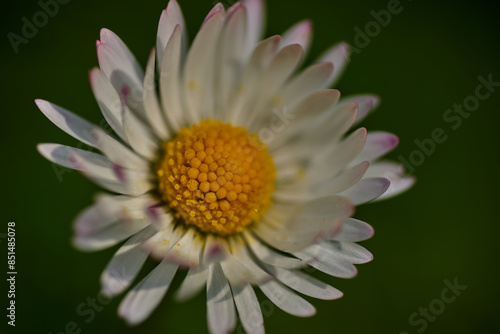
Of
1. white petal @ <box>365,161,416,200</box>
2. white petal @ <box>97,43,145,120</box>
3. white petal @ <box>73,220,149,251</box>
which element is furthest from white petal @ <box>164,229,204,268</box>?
white petal @ <box>365,161,416,200</box>

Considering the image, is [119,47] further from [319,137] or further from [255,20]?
[319,137]

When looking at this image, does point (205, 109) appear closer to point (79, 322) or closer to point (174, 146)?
point (174, 146)

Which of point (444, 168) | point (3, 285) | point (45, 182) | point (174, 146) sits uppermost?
point (444, 168)

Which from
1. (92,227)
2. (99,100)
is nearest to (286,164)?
(99,100)

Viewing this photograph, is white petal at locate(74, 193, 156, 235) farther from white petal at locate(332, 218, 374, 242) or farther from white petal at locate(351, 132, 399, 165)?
white petal at locate(351, 132, 399, 165)

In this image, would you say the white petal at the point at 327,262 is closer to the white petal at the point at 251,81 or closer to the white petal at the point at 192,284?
the white petal at the point at 192,284

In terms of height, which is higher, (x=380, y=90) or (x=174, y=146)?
(x=380, y=90)

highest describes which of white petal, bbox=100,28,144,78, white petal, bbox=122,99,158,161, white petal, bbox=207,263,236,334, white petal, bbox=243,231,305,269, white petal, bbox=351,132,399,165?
white petal, bbox=351,132,399,165

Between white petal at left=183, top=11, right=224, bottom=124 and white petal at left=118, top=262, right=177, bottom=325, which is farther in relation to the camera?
white petal at left=183, top=11, right=224, bottom=124
